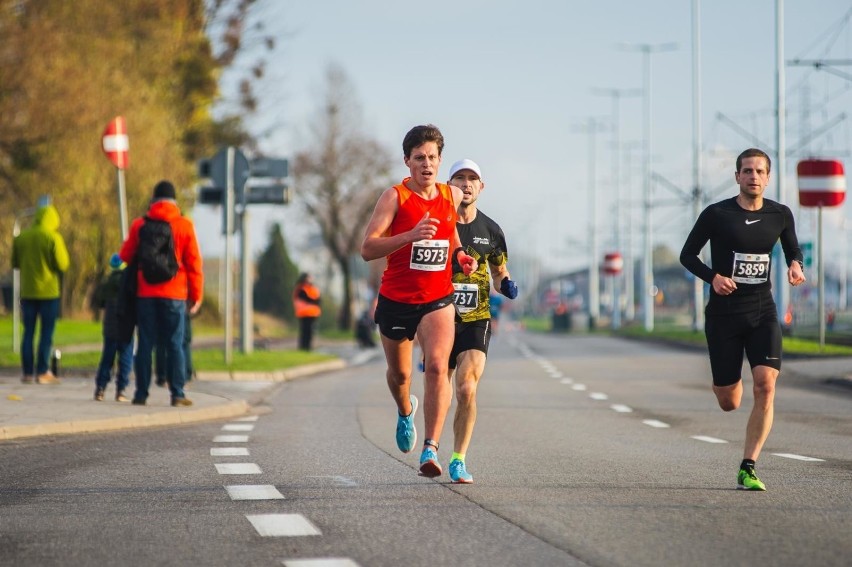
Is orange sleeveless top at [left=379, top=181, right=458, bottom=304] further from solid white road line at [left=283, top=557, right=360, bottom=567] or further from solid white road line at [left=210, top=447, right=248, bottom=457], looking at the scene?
solid white road line at [left=283, top=557, right=360, bottom=567]

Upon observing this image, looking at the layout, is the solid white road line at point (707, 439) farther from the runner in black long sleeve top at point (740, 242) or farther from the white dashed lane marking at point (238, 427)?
the white dashed lane marking at point (238, 427)

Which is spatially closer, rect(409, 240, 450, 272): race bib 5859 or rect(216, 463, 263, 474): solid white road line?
rect(409, 240, 450, 272): race bib 5859

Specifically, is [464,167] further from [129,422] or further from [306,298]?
[306,298]

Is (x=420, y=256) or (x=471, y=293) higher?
(x=420, y=256)

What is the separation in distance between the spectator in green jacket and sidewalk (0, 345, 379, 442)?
23.5 inches

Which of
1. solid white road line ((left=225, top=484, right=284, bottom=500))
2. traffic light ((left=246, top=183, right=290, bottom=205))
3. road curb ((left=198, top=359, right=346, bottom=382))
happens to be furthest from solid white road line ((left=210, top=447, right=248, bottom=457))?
traffic light ((left=246, top=183, right=290, bottom=205))

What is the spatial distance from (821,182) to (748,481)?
17.9 m

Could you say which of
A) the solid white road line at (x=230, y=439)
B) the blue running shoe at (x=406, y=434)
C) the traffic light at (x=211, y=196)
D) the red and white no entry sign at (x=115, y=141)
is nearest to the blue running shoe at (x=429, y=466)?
the blue running shoe at (x=406, y=434)

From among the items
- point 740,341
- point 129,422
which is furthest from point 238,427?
point 740,341

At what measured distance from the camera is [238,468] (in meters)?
10.1

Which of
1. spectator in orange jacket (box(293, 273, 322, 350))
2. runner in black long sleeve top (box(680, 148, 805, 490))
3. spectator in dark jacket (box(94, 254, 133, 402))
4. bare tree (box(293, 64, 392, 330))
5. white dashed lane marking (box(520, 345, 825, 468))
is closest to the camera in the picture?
runner in black long sleeve top (box(680, 148, 805, 490))

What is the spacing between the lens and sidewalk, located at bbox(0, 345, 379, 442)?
1285 centimetres

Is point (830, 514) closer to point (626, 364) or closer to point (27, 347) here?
point (27, 347)

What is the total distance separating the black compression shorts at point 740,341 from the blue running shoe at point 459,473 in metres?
1.67
